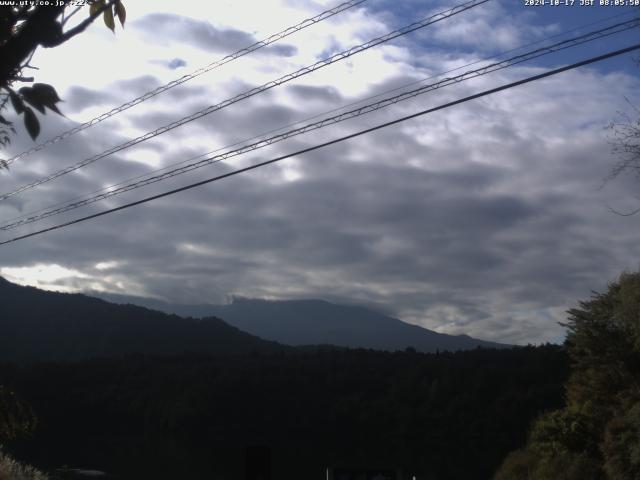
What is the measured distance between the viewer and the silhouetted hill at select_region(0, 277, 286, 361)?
350ft

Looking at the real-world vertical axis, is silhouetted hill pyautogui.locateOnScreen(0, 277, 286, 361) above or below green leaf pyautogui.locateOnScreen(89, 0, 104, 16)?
above

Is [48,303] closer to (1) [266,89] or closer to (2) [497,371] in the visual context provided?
(2) [497,371]

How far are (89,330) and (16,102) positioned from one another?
128 m

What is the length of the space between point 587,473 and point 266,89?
16.4 m

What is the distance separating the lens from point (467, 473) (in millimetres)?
54812

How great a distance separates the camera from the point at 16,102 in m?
3.47

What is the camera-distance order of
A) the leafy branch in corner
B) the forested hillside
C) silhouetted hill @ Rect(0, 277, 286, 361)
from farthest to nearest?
1. silhouetted hill @ Rect(0, 277, 286, 361)
2. the forested hillside
3. the leafy branch in corner

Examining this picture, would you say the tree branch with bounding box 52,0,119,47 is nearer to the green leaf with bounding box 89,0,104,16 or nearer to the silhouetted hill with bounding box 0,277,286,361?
the green leaf with bounding box 89,0,104,16

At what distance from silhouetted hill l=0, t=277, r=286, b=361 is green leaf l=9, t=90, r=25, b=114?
4043 inches

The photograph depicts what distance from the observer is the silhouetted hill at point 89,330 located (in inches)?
4198

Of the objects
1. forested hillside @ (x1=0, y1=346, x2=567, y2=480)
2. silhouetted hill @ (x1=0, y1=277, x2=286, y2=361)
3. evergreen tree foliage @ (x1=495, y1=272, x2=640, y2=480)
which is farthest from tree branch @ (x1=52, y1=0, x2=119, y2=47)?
silhouetted hill @ (x1=0, y1=277, x2=286, y2=361)

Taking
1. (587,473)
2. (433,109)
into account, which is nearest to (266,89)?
(433,109)

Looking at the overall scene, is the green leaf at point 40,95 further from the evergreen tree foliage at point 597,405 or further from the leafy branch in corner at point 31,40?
the evergreen tree foliage at point 597,405

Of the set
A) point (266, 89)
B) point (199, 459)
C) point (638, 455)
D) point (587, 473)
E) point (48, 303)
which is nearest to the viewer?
point (266, 89)
